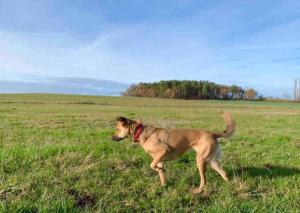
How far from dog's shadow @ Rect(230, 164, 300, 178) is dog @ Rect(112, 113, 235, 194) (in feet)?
2.46

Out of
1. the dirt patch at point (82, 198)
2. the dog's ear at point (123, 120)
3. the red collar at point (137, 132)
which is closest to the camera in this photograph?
the dirt patch at point (82, 198)

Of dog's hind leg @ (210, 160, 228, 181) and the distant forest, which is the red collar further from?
the distant forest

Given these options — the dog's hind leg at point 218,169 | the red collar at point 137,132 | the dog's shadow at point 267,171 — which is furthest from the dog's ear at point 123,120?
the dog's shadow at point 267,171

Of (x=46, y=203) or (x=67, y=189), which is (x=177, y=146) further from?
(x=46, y=203)

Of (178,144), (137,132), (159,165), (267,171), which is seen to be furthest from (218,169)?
(137,132)

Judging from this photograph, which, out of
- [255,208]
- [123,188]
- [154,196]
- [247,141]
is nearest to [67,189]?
[123,188]

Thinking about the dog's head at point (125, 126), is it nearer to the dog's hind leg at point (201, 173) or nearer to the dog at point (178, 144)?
the dog at point (178, 144)

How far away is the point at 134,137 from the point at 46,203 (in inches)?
122

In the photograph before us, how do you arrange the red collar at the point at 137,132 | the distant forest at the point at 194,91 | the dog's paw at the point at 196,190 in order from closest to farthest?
1. the dog's paw at the point at 196,190
2. the red collar at the point at 137,132
3. the distant forest at the point at 194,91

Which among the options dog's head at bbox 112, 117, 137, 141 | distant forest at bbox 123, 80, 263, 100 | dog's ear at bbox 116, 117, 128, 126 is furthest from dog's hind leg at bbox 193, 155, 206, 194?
distant forest at bbox 123, 80, 263, 100

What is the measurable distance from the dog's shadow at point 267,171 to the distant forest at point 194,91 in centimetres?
10929

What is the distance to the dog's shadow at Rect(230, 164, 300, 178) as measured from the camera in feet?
27.5

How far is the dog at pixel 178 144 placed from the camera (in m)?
7.75

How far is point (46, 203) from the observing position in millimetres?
5656
